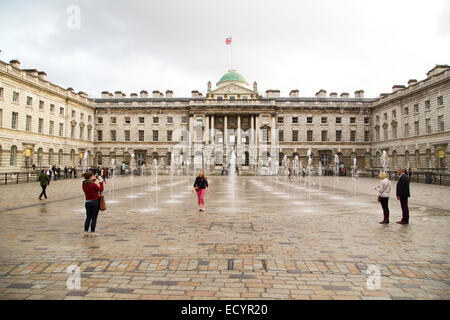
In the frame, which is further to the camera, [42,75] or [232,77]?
[232,77]

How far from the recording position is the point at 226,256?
19.0 ft

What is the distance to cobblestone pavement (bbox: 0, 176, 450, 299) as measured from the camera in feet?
14.1

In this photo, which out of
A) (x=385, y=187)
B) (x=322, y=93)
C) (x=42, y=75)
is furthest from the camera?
(x=322, y=93)

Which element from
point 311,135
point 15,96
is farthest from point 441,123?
point 15,96

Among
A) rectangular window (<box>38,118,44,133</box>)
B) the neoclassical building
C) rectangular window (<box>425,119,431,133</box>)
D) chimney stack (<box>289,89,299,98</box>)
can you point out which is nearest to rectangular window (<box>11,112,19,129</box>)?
rectangular window (<box>38,118,44,133</box>)

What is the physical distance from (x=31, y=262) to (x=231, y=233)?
4.37m

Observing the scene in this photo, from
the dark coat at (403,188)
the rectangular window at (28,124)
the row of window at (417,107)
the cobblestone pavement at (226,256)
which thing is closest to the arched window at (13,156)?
the rectangular window at (28,124)

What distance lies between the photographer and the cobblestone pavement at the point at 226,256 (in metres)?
4.30

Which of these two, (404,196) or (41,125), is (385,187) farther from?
(41,125)

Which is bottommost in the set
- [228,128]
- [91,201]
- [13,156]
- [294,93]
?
[91,201]

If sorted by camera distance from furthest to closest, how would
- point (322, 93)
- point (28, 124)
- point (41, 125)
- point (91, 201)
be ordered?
point (322, 93) < point (41, 125) < point (28, 124) < point (91, 201)
